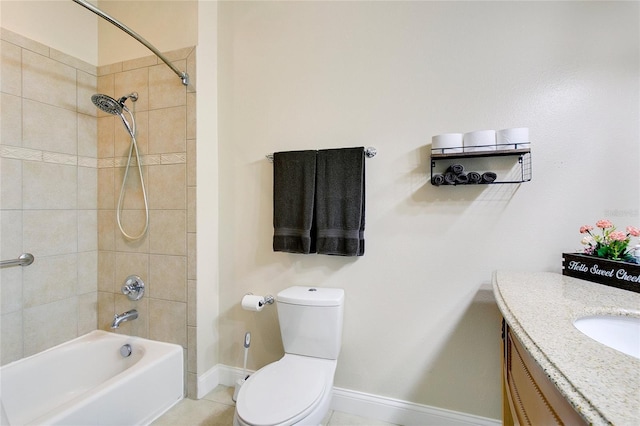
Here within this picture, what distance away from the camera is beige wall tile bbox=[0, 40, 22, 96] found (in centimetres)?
153

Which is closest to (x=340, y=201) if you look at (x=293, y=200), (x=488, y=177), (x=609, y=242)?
(x=293, y=200)

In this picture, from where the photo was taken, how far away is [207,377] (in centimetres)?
182

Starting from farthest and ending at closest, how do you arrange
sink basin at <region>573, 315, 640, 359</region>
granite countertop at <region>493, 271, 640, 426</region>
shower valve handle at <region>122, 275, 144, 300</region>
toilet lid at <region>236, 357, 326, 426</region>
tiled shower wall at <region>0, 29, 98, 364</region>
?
shower valve handle at <region>122, 275, 144, 300</region> → tiled shower wall at <region>0, 29, 98, 364</region> → toilet lid at <region>236, 357, 326, 426</region> → sink basin at <region>573, 315, 640, 359</region> → granite countertop at <region>493, 271, 640, 426</region>

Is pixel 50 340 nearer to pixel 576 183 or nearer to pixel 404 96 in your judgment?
pixel 404 96

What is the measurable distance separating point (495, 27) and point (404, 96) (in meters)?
0.55

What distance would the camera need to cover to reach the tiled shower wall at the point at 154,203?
5.76 feet

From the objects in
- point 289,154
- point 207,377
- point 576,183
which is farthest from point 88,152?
point 576,183

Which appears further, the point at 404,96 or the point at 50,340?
the point at 50,340

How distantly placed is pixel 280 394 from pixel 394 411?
783mm

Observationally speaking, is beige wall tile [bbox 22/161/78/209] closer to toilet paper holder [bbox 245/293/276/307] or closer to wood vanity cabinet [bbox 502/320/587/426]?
toilet paper holder [bbox 245/293/276/307]

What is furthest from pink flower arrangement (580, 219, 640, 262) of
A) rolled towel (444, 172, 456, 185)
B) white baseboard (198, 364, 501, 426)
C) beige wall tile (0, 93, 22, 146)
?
beige wall tile (0, 93, 22, 146)

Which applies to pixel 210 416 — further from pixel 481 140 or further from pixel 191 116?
→ pixel 481 140

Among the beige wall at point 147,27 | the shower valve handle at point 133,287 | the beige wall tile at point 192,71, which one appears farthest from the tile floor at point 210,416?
the beige wall at point 147,27

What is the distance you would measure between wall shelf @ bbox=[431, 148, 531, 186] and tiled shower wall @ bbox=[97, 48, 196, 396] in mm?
1489
